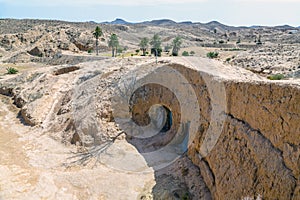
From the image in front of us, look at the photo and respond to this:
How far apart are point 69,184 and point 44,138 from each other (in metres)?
7.52

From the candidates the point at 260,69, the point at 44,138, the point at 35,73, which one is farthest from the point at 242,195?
the point at 35,73

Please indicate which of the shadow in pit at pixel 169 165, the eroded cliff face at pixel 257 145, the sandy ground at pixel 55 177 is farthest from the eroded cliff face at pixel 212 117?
the sandy ground at pixel 55 177

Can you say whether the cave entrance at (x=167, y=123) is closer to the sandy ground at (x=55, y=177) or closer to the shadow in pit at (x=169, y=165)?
the shadow in pit at (x=169, y=165)

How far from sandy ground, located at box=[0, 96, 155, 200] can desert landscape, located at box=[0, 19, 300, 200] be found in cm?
6

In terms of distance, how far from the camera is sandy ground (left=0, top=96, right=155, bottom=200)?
15883mm

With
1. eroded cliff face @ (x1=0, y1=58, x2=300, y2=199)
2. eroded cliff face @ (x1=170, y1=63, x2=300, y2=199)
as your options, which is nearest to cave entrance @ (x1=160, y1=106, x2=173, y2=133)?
eroded cliff face @ (x1=0, y1=58, x2=300, y2=199)

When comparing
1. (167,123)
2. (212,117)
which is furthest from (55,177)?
(212,117)

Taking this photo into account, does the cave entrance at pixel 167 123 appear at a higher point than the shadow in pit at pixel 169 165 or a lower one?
higher

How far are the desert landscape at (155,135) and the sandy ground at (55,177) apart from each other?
0.06m

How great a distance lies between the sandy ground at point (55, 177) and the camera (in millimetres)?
15883

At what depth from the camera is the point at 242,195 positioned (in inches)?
422

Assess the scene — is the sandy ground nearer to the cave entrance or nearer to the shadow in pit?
the shadow in pit

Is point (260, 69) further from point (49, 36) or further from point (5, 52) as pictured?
point (5, 52)

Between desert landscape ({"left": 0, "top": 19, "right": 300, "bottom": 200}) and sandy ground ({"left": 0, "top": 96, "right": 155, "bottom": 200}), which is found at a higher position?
desert landscape ({"left": 0, "top": 19, "right": 300, "bottom": 200})
